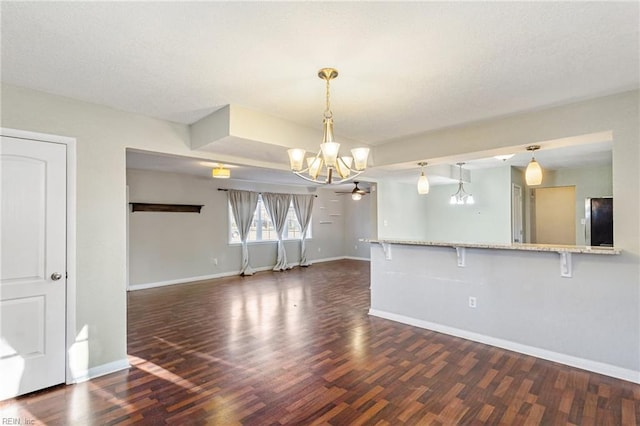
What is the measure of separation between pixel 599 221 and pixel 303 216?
6.60m

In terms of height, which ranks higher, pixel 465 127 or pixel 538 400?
pixel 465 127

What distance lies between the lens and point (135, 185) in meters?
6.34

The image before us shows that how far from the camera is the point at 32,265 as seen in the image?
2625 mm

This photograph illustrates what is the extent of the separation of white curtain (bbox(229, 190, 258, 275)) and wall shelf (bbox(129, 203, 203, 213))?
84 centimetres

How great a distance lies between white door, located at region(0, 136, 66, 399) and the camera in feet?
8.21

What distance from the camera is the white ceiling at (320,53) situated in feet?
5.40

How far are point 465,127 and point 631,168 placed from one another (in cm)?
148

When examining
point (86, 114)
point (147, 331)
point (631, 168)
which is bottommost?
point (147, 331)

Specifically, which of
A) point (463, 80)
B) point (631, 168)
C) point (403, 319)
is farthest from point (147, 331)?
point (631, 168)

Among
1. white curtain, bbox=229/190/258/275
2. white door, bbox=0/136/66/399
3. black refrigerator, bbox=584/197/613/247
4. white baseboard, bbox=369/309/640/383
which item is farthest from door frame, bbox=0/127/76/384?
black refrigerator, bbox=584/197/613/247

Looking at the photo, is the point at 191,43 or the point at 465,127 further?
the point at 465,127

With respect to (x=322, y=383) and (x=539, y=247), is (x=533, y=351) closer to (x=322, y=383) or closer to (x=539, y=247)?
(x=539, y=247)

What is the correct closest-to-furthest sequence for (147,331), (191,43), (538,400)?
(191,43), (538,400), (147,331)

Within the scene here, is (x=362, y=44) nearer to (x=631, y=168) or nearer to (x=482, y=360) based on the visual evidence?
(x=631, y=168)
